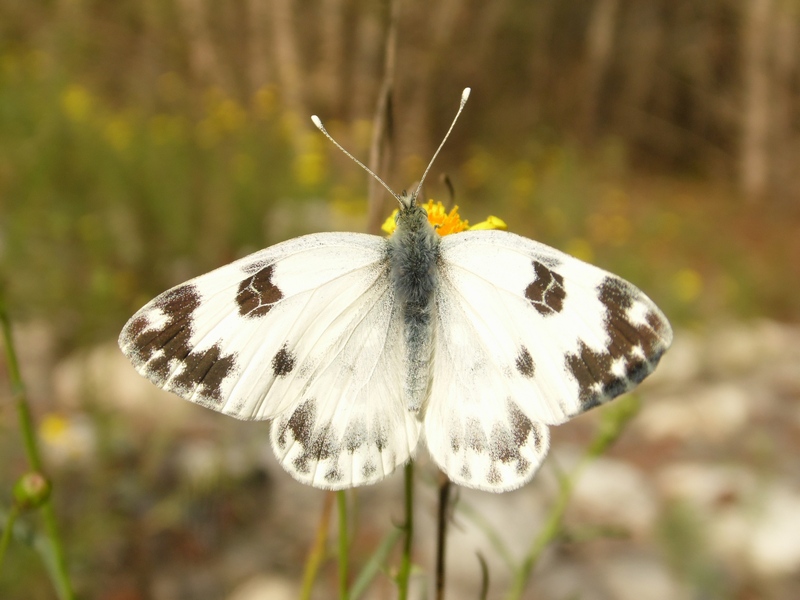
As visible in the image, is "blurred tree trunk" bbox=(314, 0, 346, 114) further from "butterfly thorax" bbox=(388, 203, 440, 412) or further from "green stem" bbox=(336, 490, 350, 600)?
"green stem" bbox=(336, 490, 350, 600)

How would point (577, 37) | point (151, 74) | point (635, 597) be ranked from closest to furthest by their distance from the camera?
point (635, 597) < point (151, 74) < point (577, 37)

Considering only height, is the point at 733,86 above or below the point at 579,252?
above

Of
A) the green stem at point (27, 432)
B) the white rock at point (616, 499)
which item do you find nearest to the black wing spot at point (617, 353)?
the green stem at point (27, 432)

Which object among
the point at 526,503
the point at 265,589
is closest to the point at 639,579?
the point at 526,503

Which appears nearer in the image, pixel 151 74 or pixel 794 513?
pixel 794 513

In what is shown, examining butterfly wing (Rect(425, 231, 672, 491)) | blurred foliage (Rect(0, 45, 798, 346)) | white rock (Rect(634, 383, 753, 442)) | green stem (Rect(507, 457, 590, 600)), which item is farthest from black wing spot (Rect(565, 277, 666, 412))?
white rock (Rect(634, 383, 753, 442))

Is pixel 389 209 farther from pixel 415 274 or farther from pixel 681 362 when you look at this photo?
pixel 681 362

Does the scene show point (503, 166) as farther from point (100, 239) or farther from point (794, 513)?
point (794, 513)

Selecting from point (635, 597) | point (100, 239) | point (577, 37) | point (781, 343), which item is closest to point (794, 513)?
point (635, 597)
